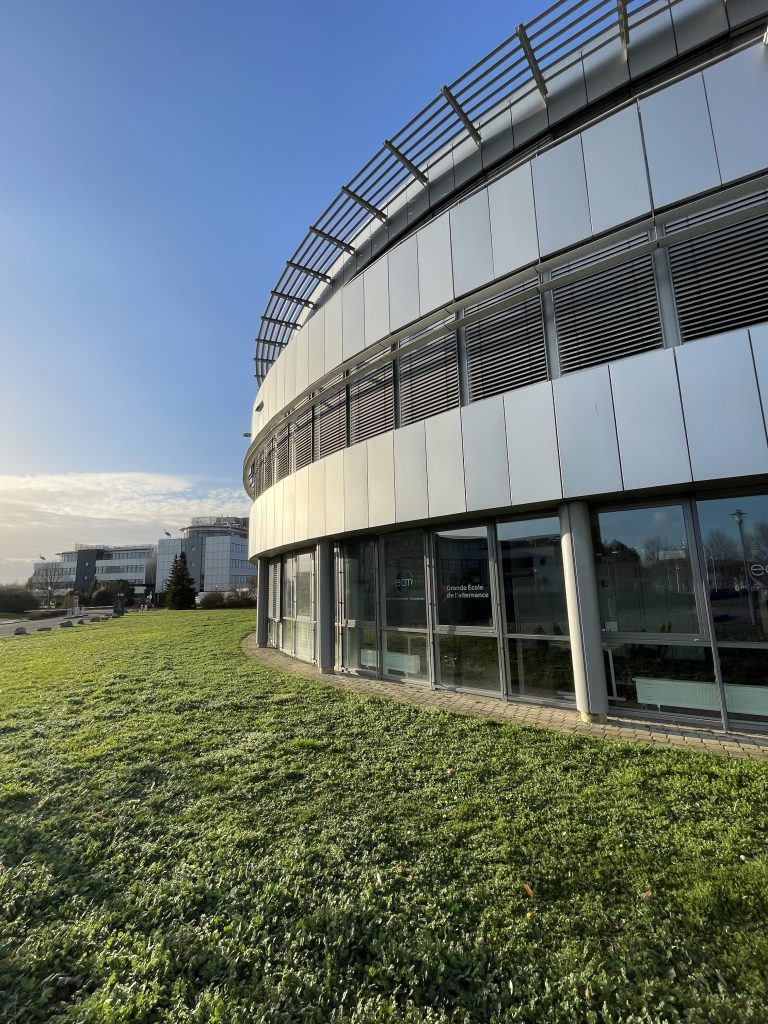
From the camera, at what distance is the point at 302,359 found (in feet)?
42.7

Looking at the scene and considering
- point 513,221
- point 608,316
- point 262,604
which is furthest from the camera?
point 262,604

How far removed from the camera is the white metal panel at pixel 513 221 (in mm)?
7883

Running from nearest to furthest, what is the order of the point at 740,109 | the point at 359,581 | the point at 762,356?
the point at 762,356, the point at 740,109, the point at 359,581

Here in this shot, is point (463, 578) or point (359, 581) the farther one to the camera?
point (359, 581)

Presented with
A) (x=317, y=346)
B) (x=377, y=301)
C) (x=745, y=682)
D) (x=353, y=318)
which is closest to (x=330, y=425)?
(x=317, y=346)

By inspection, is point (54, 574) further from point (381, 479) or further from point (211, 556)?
point (381, 479)

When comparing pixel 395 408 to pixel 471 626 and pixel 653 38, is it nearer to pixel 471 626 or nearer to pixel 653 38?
pixel 471 626

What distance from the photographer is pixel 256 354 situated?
1892 cm

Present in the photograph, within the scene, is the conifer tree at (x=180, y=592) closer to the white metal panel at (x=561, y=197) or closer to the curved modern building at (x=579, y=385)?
the curved modern building at (x=579, y=385)

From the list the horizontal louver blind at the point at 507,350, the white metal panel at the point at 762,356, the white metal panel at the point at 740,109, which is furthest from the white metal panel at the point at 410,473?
the white metal panel at the point at 740,109

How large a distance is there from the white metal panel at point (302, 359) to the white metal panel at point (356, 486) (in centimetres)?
331

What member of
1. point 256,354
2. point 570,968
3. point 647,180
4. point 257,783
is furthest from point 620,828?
point 256,354

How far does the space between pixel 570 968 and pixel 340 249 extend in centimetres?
1460

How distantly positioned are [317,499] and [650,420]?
25.4ft
